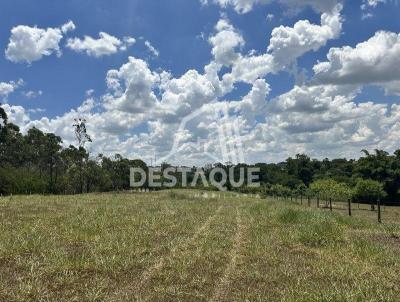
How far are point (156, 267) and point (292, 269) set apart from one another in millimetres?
3653

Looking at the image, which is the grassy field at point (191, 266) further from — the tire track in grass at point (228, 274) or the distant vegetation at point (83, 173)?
the distant vegetation at point (83, 173)

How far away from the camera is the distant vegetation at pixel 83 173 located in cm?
7794

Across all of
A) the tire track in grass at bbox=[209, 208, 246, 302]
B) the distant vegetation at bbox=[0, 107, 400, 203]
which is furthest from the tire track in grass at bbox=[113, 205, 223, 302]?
the distant vegetation at bbox=[0, 107, 400, 203]

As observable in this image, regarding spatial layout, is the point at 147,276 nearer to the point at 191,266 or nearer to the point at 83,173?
the point at 191,266

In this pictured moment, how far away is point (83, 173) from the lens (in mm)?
94312

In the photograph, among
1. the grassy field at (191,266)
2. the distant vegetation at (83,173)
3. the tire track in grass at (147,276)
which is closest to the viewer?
the tire track in grass at (147,276)

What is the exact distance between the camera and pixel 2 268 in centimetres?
1173

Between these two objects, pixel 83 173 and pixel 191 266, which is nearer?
pixel 191 266

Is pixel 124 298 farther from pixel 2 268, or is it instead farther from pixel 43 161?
pixel 43 161

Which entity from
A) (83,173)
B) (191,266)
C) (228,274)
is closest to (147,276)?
(191,266)

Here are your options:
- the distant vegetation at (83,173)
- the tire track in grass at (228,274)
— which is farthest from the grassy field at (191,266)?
the distant vegetation at (83,173)

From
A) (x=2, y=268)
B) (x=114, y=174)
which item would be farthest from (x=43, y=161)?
(x=2, y=268)

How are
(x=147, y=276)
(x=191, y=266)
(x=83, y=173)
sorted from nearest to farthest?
(x=147, y=276), (x=191, y=266), (x=83, y=173)

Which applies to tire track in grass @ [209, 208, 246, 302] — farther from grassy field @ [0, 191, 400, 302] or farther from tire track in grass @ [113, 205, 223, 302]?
tire track in grass @ [113, 205, 223, 302]
